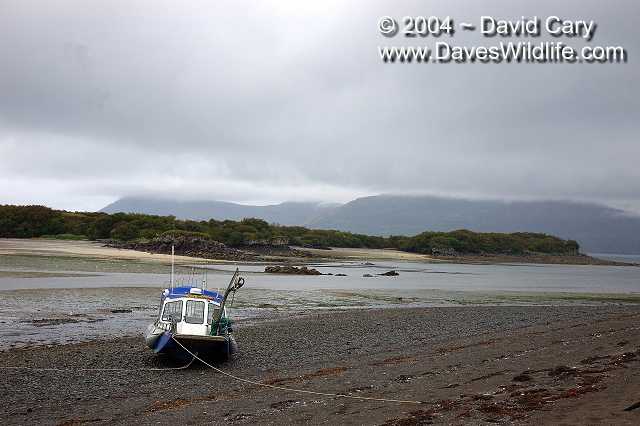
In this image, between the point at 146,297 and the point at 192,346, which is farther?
the point at 146,297

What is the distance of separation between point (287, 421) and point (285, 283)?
1677 inches

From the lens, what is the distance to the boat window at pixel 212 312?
851 inches

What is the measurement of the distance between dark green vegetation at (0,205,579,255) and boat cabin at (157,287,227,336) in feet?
265

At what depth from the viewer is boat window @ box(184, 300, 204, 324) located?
21.5m

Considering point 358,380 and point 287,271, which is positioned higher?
point 287,271

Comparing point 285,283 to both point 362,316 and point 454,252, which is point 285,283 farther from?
point 454,252

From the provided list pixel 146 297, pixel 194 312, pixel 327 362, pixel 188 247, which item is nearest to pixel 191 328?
pixel 194 312

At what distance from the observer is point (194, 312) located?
21.6 metres

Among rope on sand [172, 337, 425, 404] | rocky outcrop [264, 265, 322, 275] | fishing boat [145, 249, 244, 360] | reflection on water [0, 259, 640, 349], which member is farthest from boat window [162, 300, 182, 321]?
rocky outcrop [264, 265, 322, 275]

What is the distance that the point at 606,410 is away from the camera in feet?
36.3

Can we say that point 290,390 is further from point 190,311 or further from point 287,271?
point 287,271

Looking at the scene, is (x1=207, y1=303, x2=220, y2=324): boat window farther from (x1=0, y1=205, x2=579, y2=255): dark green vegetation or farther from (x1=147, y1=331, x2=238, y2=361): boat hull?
(x1=0, y1=205, x2=579, y2=255): dark green vegetation

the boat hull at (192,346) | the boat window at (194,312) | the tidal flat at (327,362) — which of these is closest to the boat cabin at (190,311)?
the boat window at (194,312)

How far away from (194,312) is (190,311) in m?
0.15
